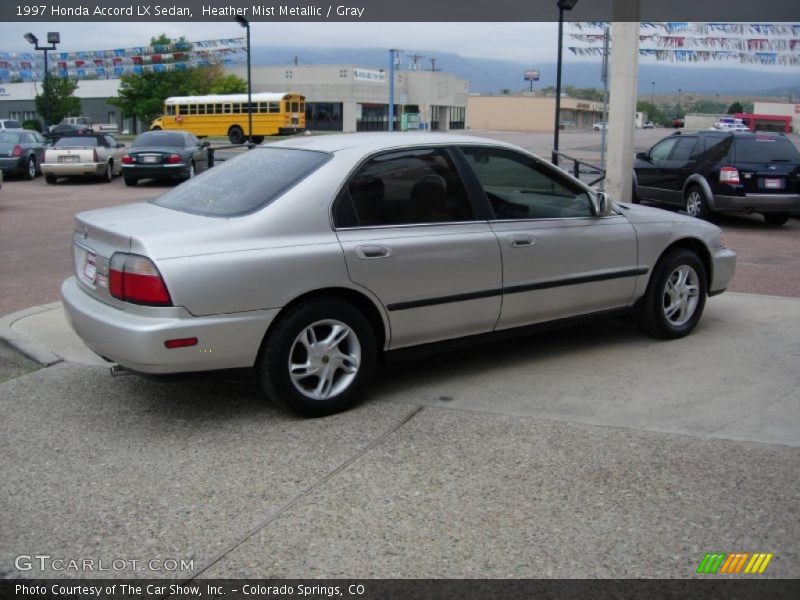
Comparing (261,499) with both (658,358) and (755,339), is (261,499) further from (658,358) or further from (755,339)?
(755,339)

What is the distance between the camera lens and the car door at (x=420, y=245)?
5.12 meters

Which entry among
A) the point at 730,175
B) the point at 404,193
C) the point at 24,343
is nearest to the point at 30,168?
the point at 730,175

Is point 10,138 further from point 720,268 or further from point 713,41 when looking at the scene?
point 720,268

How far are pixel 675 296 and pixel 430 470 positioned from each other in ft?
10.5

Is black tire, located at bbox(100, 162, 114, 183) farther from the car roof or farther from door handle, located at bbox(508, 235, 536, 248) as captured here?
door handle, located at bbox(508, 235, 536, 248)

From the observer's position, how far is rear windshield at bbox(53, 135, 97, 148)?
2297 cm

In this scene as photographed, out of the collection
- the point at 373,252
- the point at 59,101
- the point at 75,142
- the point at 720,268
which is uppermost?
the point at 59,101

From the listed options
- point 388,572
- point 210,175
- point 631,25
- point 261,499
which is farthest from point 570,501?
point 631,25

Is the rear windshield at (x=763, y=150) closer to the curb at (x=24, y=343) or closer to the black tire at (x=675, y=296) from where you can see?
the black tire at (x=675, y=296)

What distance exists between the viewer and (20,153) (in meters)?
23.6

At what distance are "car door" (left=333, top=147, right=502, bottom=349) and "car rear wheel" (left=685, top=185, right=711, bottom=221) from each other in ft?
30.9

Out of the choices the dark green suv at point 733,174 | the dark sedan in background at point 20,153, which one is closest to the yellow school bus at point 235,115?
the dark sedan in background at point 20,153

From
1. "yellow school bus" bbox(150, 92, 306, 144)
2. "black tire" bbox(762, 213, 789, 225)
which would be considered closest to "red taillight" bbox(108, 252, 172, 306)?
"black tire" bbox(762, 213, 789, 225)

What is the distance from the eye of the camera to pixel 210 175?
19.2 ft
